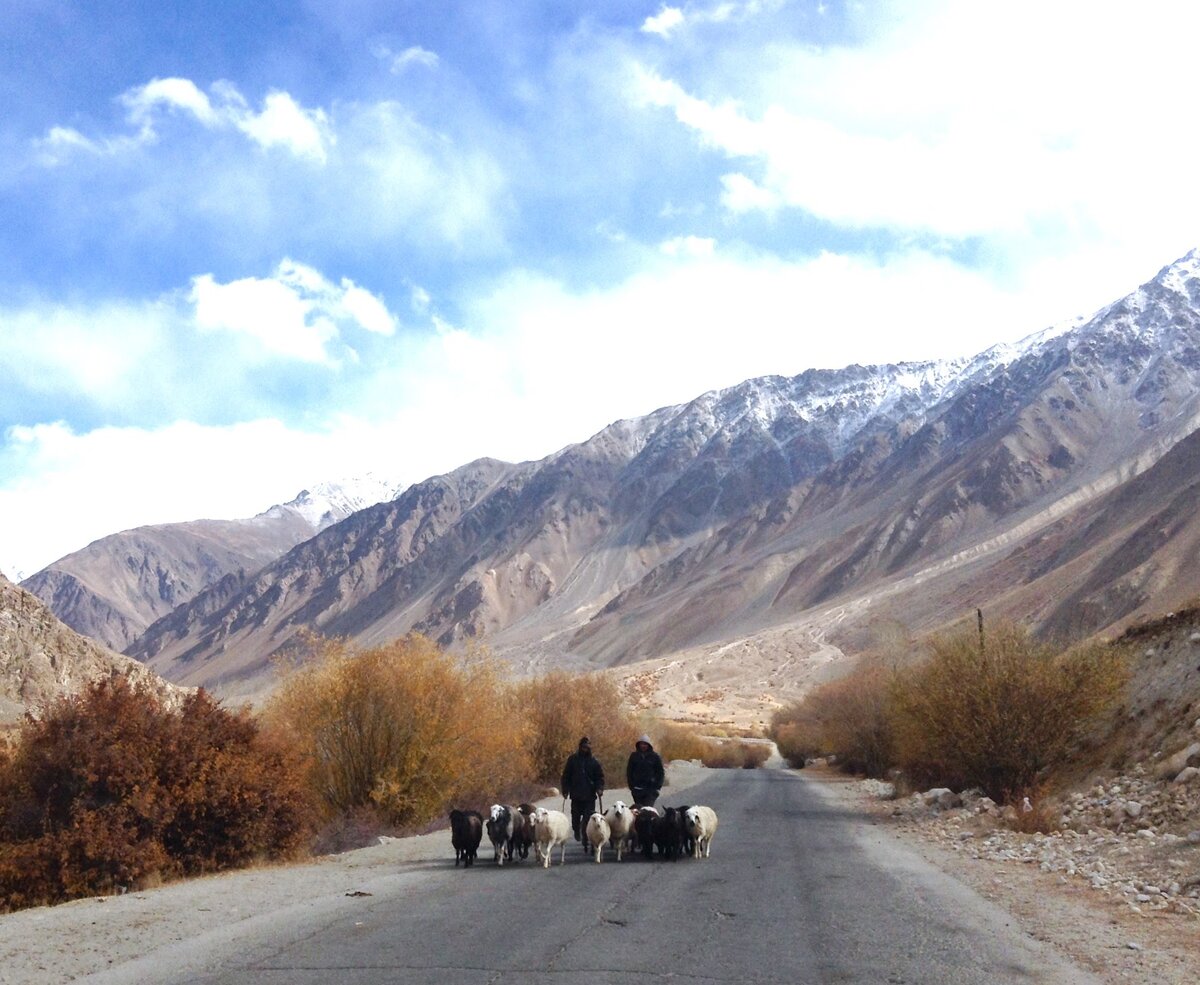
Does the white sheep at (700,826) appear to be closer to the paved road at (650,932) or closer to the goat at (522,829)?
the paved road at (650,932)

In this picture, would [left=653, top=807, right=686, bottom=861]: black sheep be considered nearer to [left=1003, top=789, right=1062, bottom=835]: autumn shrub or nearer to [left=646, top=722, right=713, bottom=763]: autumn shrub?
[left=1003, top=789, right=1062, bottom=835]: autumn shrub

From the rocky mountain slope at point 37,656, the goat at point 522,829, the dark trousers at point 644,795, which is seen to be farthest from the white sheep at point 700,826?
the rocky mountain slope at point 37,656

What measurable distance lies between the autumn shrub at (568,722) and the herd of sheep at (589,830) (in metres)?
15.4

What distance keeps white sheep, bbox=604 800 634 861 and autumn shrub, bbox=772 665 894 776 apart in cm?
2116

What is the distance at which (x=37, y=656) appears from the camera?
45.6 metres

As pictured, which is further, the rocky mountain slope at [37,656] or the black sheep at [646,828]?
the rocky mountain slope at [37,656]

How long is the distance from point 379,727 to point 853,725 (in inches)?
1272

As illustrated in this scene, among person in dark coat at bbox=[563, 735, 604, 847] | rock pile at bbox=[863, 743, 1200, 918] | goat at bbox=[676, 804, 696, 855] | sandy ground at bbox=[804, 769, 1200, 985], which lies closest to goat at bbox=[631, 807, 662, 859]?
goat at bbox=[676, 804, 696, 855]

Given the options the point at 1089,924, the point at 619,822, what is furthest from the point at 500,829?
the point at 1089,924

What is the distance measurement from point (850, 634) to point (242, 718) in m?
118

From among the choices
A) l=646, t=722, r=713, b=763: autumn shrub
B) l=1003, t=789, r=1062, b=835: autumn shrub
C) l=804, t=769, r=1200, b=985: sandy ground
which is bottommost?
l=646, t=722, r=713, b=763: autumn shrub

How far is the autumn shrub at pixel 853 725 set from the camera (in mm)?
46781

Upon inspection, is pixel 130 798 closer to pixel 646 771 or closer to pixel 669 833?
pixel 646 771

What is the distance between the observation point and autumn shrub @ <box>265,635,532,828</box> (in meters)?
23.1
